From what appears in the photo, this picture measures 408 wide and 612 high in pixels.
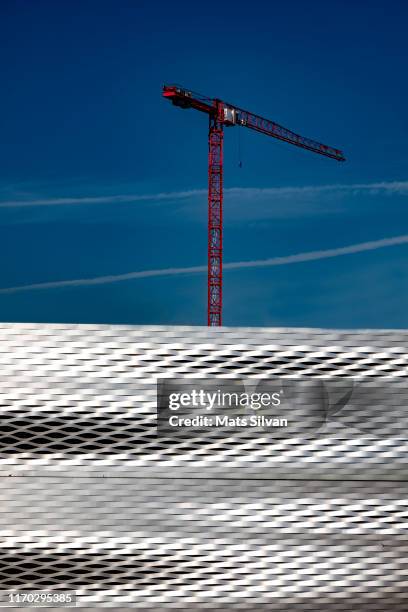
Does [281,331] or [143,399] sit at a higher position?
[281,331]

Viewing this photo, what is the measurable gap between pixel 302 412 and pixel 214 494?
0.45 m

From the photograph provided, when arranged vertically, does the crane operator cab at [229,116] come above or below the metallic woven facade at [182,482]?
above

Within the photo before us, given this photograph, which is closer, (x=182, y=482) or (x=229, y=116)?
(x=182, y=482)

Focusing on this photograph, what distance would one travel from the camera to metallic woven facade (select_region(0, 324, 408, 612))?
9.31ft

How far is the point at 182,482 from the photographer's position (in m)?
2.86

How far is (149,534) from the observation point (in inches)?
113

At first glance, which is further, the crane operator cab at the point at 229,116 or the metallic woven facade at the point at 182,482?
the crane operator cab at the point at 229,116

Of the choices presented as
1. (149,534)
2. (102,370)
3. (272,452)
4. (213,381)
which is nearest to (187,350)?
(213,381)

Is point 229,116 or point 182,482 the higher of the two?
point 229,116

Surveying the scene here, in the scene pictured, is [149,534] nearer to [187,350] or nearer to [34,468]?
[34,468]

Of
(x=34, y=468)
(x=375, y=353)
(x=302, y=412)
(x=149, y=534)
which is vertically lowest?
(x=149, y=534)

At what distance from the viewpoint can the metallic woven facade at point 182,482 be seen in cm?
284

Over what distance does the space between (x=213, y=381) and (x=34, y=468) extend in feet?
2.43

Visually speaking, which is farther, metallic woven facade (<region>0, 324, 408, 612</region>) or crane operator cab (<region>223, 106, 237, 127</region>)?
crane operator cab (<region>223, 106, 237, 127</region>)
